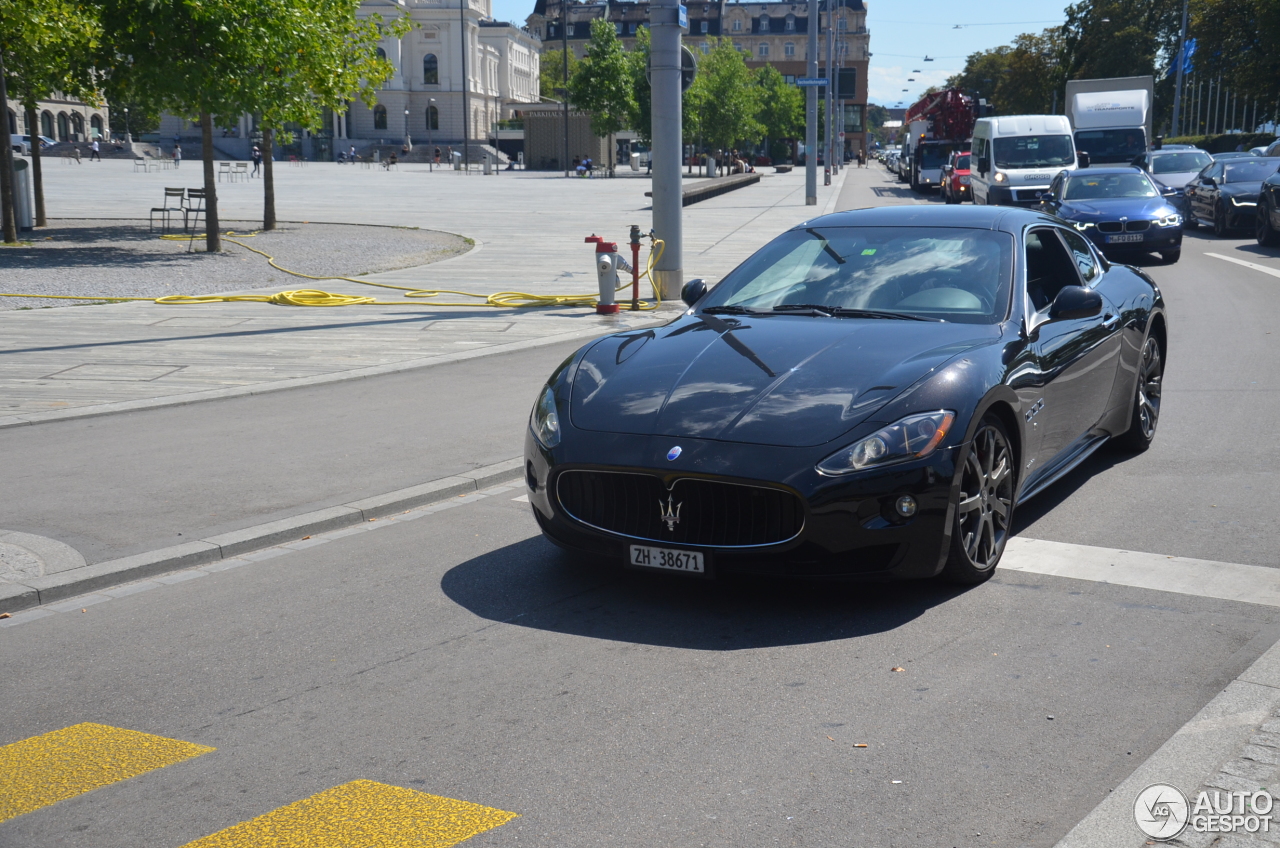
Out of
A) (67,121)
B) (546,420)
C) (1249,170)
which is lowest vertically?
(546,420)

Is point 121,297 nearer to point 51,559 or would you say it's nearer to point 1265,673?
point 51,559

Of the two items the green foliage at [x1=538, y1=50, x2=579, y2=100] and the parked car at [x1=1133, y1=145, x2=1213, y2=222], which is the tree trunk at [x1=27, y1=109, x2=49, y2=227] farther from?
the green foliage at [x1=538, y1=50, x2=579, y2=100]

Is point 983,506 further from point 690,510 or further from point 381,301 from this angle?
point 381,301

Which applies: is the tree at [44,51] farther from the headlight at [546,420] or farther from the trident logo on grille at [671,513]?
the trident logo on grille at [671,513]

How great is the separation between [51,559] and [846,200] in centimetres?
4195

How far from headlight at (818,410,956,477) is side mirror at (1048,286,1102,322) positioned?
4.68 ft

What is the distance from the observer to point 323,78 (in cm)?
2444

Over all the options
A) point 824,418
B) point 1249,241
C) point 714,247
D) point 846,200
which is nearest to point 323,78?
point 714,247

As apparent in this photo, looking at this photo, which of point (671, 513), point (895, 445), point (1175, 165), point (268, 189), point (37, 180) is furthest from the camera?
point (1175, 165)

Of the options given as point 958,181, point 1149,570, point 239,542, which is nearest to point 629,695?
point 1149,570

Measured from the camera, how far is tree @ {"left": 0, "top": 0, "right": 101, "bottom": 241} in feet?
67.9

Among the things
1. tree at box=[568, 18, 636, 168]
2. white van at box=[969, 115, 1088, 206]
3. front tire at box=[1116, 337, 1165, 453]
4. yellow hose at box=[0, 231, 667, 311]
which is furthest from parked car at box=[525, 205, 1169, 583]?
tree at box=[568, 18, 636, 168]

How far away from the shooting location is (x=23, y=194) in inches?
1026

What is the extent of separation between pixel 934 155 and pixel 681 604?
165 feet
